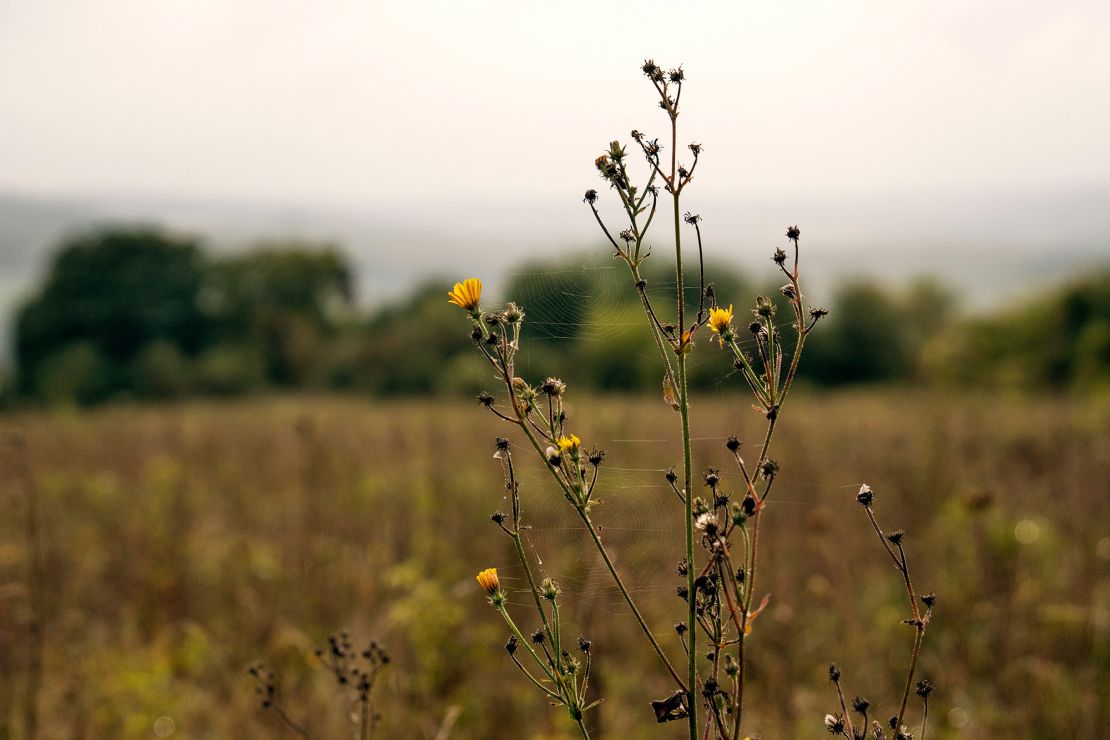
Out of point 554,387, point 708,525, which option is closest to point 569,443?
point 554,387

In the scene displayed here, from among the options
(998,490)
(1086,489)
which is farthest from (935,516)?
(1086,489)

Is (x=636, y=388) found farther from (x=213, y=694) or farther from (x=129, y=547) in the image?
(x=213, y=694)

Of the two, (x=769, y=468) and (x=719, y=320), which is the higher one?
(x=719, y=320)

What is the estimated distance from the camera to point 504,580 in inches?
112

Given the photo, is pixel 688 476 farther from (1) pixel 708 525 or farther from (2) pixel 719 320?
(2) pixel 719 320

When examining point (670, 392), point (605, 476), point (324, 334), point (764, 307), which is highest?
point (764, 307)

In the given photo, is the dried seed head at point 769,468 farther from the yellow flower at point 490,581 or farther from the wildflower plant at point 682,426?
the yellow flower at point 490,581

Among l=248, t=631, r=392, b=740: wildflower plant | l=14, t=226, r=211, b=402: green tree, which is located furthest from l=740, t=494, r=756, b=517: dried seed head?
l=14, t=226, r=211, b=402: green tree

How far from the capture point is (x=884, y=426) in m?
9.23

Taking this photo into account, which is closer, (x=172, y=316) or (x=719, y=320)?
(x=719, y=320)

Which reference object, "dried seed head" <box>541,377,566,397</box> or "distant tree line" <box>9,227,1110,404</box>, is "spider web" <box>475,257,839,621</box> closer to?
"dried seed head" <box>541,377,566,397</box>

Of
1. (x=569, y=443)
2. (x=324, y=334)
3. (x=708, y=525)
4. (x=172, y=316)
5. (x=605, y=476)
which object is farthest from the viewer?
(x=172, y=316)

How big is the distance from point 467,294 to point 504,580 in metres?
2.08

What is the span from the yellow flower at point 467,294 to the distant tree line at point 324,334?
10.4 m
